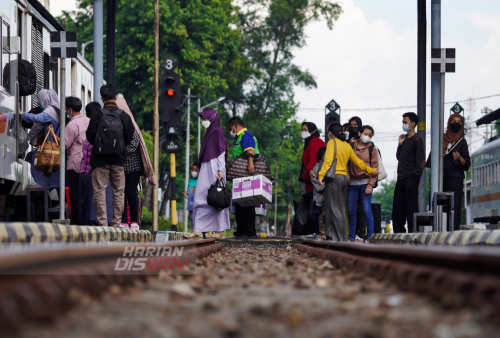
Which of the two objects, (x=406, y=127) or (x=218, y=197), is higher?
(x=406, y=127)

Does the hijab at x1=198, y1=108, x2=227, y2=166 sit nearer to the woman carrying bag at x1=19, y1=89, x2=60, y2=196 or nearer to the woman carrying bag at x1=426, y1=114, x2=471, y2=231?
the woman carrying bag at x1=19, y1=89, x2=60, y2=196

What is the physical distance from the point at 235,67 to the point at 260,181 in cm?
3360

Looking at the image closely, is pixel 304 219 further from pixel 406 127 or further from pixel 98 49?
pixel 98 49

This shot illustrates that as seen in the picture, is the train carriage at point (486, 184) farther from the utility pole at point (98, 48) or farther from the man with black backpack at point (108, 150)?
the man with black backpack at point (108, 150)

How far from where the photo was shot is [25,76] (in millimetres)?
10039

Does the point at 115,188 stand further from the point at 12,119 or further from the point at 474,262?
the point at 474,262

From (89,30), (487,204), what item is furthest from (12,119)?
(89,30)

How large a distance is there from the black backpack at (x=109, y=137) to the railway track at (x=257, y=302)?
559cm

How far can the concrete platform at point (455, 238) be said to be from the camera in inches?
217

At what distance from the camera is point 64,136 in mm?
9867

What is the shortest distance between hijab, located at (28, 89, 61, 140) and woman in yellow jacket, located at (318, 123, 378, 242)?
3.91 meters

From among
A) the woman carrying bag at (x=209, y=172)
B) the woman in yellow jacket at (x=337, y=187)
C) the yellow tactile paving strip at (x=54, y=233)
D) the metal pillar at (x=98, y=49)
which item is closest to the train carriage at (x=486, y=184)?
the woman carrying bag at (x=209, y=172)

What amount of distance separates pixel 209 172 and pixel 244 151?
712mm

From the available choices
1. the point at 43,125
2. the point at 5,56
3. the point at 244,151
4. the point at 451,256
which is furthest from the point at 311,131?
the point at 451,256
